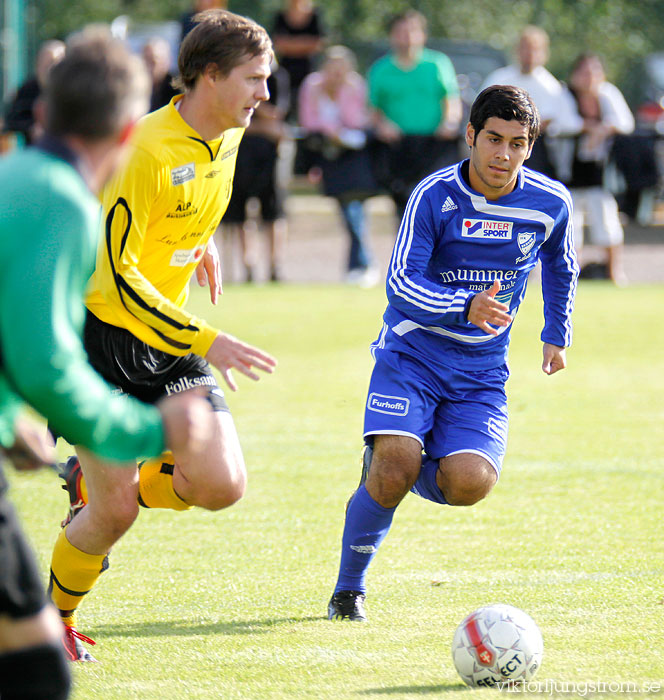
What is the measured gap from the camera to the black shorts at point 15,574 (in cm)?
288

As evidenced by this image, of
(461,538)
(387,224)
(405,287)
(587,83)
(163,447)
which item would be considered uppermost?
(163,447)

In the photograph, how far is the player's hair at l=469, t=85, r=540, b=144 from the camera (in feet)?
16.0

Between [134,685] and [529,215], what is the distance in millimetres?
2304

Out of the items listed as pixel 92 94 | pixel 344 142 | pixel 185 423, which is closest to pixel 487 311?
pixel 185 423

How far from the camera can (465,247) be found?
500 centimetres

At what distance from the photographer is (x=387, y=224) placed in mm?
23344

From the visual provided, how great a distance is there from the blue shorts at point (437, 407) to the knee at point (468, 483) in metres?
0.06

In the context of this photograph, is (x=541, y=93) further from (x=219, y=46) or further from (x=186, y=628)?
(x=186, y=628)

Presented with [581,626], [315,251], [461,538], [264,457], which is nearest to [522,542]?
[461,538]

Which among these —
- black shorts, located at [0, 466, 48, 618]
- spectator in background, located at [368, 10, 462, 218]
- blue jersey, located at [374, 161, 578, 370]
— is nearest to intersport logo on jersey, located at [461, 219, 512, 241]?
blue jersey, located at [374, 161, 578, 370]

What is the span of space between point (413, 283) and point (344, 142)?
34.5 feet

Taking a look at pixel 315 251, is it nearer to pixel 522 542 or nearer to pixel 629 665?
pixel 522 542

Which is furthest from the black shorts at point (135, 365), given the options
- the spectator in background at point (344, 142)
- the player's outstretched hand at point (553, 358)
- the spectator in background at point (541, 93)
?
the spectator in background at point (344, 142)

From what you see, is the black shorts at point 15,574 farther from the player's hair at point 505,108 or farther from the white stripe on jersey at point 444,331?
the player's hair at point 505,108
